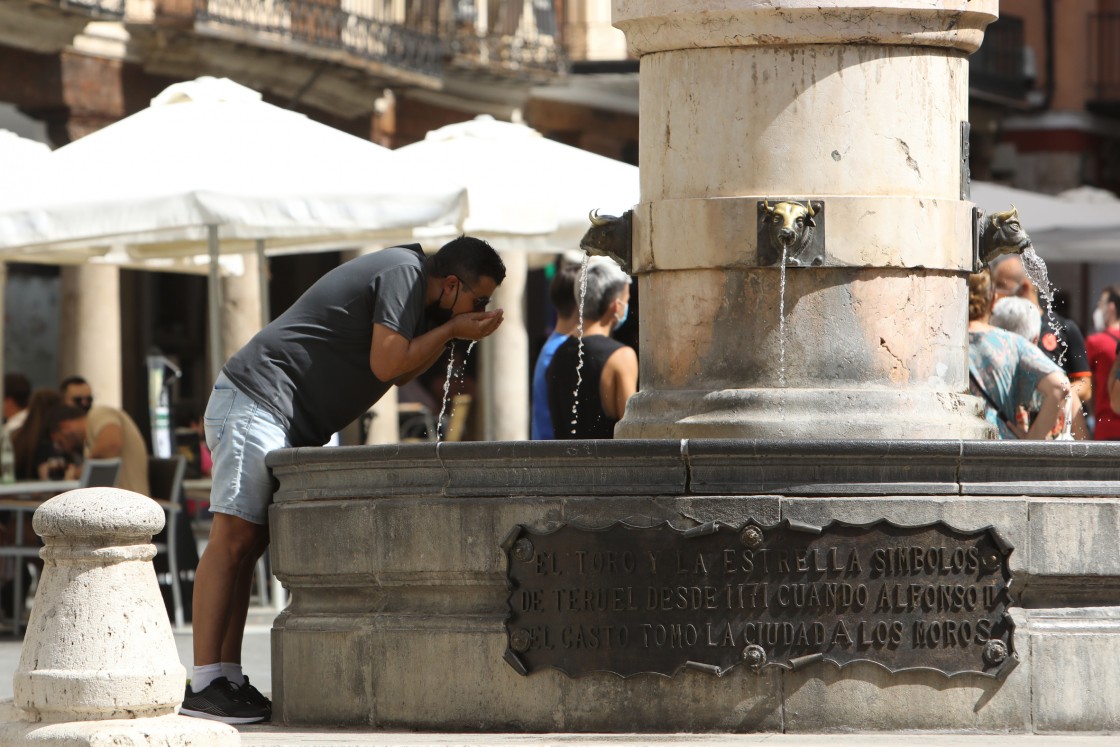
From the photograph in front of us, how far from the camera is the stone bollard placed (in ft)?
17.6

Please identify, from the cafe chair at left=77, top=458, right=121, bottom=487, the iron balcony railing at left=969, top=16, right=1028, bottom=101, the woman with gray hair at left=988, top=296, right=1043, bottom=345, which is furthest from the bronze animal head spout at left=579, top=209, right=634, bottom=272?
the iron balcony railing at left=969, top=16, right=1028, bottom=101

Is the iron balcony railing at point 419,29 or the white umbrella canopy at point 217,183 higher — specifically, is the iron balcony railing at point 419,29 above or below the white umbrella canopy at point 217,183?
above

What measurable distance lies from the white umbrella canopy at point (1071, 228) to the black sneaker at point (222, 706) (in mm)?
10523

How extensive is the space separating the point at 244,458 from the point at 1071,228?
36.5ft

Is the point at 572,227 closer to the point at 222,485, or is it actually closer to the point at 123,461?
the point at 123,461

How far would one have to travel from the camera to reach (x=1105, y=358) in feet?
36.3

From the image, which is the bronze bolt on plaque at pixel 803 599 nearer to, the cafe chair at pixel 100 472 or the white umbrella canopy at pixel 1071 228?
the cafe chair at pixel 100 472

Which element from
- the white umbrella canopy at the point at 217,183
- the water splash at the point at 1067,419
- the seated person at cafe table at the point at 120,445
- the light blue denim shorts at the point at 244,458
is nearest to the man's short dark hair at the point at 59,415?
the seated person at cafe table at the point at 120,445

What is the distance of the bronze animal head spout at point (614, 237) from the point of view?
22.9ft

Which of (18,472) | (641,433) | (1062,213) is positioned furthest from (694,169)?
(1062,213)

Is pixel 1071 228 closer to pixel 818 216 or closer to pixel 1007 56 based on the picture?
pixel 818 216

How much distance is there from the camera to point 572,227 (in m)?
12.7

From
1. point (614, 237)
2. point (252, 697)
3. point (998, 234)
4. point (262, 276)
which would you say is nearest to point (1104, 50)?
point (262, 276)

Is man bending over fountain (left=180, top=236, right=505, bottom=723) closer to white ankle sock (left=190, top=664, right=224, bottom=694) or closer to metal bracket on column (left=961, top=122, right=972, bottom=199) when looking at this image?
white ankle sock (left=190, top=664, right=224, bottom=694)
